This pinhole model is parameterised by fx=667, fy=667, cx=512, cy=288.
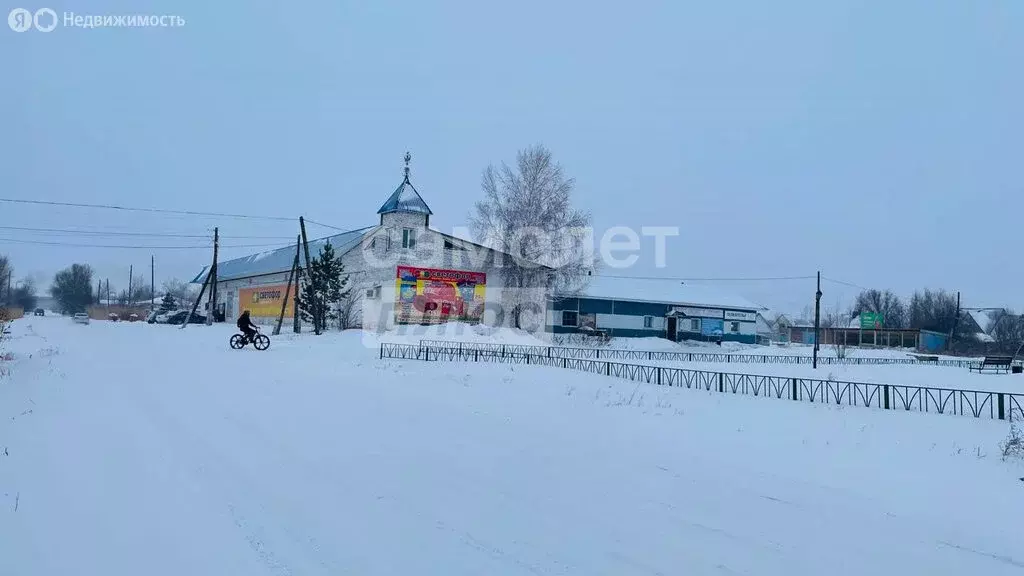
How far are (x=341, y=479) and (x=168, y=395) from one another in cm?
620

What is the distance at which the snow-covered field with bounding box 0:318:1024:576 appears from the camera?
15.7 ft

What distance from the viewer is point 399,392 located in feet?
40.3

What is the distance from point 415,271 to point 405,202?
3722mm

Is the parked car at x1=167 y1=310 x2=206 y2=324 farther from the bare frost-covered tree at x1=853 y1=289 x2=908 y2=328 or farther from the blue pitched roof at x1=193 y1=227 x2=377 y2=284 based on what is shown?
the bare frost-covered tree at x1=853 y1=289 x2=908 y2=328

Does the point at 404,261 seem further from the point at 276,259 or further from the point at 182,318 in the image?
the point at 182,318

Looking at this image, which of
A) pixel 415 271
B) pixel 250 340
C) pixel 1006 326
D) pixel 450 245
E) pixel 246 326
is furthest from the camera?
pixel 1006 326

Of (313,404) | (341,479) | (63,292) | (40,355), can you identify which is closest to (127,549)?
(341,479)

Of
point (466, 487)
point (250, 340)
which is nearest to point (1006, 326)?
point (250, 340)

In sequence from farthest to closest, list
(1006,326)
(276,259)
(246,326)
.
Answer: (1006,326) → (276,259) → (246,326)

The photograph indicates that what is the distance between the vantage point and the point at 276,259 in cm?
4409

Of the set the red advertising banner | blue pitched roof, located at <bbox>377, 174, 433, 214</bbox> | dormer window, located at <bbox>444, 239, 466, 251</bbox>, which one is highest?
blue pitched roof, located at <bbox>377, 174, 433, 214</bbox>

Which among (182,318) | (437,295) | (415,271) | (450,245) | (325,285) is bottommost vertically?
(182,318)

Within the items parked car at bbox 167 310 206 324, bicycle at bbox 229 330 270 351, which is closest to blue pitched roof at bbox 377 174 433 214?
bicycle at bbox 229 330 270 351

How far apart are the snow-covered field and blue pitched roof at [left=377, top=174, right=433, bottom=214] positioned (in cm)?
2291
